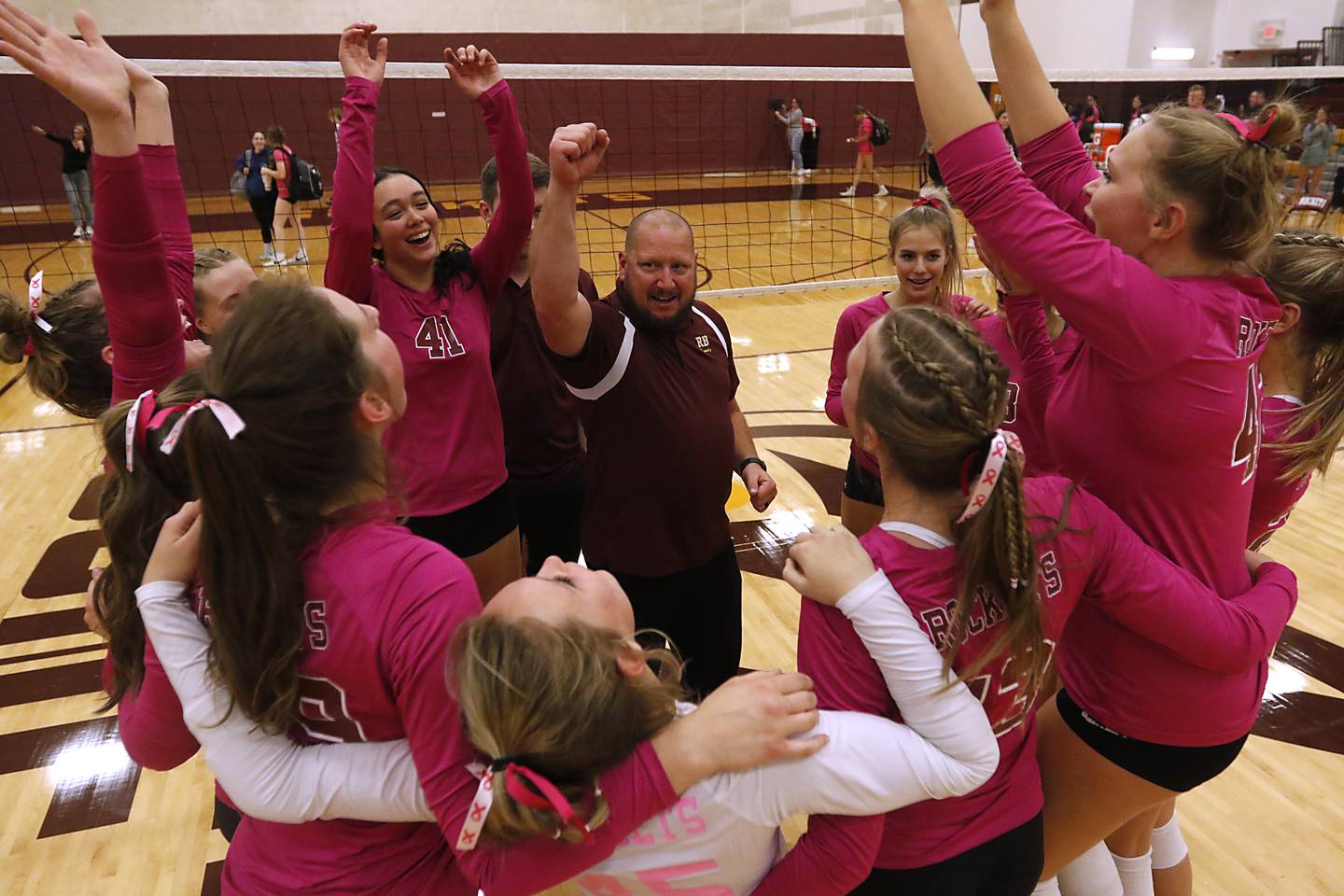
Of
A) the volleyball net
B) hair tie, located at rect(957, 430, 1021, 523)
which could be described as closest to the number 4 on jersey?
hair tie, located at rect(957, 430, 1021, 523)

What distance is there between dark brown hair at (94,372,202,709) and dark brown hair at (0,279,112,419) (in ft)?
2.34

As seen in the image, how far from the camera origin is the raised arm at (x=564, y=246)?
208 centimetres

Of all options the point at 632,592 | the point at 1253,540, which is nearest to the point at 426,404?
the point at 632,592

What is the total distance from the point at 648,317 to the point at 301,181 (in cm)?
1069

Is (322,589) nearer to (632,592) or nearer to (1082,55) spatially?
(632,592)

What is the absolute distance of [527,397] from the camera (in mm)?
3301

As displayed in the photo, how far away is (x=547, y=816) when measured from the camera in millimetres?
1171

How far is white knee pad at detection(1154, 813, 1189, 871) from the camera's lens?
7.79 feet

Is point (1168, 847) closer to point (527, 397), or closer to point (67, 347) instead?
point (527, 397)

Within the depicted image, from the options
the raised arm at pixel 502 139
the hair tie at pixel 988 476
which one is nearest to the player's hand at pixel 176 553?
the hair tie at pixel 988 476

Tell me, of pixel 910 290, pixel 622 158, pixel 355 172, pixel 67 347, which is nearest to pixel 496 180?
pixel 355 172

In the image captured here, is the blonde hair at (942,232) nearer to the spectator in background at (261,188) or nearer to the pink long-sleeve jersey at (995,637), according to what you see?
the pink long-sleeve jersey at (995,637)

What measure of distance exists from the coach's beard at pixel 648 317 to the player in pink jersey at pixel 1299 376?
4.92 ft

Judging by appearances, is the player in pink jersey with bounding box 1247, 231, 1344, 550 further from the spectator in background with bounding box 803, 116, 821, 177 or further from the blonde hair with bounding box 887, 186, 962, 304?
the spectator in background with bounding box 803, 116, 821, 177
